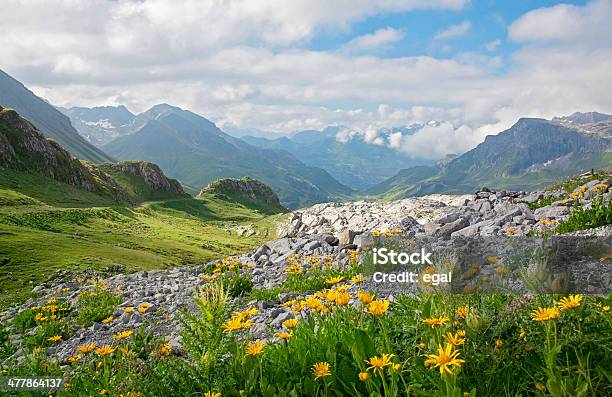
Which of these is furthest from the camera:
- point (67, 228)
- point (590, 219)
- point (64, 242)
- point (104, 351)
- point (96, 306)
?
point (67, 228)

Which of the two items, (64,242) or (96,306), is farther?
(64,242)

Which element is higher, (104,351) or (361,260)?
(104,351)

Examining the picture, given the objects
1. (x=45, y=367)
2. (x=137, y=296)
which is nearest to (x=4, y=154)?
(x=137, y=296)

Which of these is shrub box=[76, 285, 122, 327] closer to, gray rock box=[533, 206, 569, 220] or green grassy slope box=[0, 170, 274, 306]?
green grassy slope box=[0, 170, 274, 306]

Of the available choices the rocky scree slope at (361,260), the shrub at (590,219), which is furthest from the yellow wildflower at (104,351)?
the shrub at (590,219)

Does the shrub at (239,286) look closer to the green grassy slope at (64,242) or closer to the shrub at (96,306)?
the shrub at (96,306)

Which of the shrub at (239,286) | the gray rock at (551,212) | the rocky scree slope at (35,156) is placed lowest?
the shrub at (239,286)

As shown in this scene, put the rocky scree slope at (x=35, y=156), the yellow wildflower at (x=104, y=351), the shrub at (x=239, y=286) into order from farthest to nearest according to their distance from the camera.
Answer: the rocky scree slope at (x=35, y=156) < the shrub at (x=239, y=286) < the yellow wildflower at (x=104, y=351)

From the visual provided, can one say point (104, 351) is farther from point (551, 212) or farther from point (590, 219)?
point (551, 212)

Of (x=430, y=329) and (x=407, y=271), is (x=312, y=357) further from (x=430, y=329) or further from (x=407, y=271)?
(x=407, y=271)

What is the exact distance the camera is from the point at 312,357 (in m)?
4.60

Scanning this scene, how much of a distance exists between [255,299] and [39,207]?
310 ft

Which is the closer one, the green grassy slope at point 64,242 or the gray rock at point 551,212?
the gray rock at point 551,212

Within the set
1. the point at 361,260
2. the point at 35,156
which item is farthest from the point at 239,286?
the point at 35,156
